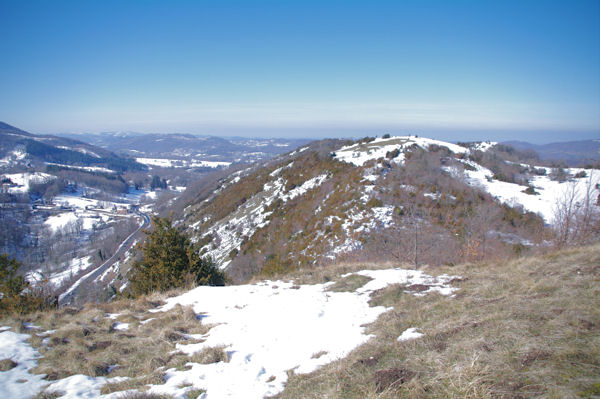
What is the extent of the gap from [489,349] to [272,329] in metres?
4.03

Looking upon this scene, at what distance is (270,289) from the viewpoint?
925 cm

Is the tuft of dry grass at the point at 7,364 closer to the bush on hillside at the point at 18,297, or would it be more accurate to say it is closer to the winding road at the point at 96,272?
the bush on hillside at the point at 18,297

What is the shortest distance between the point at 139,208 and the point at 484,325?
128917 millimetres

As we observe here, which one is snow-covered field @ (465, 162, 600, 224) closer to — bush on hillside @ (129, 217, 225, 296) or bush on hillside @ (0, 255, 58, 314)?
bush on hillside @ (129, 217, 225, 296)

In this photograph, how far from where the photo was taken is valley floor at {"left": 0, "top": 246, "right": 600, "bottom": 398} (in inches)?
114

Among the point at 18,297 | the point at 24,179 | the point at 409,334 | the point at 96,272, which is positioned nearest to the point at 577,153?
the point at 409,334

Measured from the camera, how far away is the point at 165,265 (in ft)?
35.3

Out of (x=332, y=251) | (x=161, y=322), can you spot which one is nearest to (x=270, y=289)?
(x=161, y=322)

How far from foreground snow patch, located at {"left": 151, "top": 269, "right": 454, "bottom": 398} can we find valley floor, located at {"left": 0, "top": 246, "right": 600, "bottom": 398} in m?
0.03

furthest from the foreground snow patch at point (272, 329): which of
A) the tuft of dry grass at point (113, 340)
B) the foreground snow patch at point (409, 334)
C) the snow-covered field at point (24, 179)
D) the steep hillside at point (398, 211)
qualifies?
the snow-covered field at point (24, 179)

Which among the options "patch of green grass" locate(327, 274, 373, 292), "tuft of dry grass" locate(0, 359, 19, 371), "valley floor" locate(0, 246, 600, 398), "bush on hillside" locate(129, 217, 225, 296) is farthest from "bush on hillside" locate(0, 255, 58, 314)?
"patch of green grass" locate(327, 274, 373, 292)

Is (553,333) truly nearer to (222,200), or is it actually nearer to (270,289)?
(270,289)

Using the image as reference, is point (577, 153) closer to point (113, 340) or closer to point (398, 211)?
point (398, 211)

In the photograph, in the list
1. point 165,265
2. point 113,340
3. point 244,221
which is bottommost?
point 244,221
